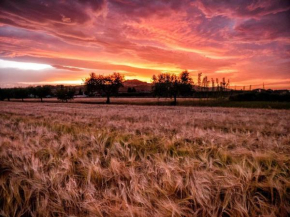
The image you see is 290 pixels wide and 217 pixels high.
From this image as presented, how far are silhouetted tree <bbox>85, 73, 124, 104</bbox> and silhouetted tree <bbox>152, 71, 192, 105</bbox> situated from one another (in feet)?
53.7

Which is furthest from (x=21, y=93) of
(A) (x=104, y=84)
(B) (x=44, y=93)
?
(A) (x=104, y=84)

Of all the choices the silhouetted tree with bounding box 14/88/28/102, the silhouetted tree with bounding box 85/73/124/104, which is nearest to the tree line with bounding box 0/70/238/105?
the silhouetted tree with bounding box 85/73/124/104

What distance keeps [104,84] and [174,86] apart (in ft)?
87.5

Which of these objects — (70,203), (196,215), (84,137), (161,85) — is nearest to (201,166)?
(196,215)

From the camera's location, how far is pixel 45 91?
3684 inches

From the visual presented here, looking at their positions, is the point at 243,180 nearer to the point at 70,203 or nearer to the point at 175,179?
the point at 175,179

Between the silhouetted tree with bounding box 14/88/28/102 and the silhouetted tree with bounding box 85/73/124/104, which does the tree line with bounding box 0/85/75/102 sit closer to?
the silhouetted tree with bounding box 14/88/28/102

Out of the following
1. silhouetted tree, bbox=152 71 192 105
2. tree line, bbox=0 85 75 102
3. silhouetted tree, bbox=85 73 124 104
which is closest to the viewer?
silhouetted tree, bbox=152 71 192 105

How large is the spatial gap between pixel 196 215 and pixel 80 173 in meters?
1.50

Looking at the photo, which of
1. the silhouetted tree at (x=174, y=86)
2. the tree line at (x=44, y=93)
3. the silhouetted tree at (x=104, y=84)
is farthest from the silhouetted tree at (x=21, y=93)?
the silhouetted tree at (x=174, y=86)

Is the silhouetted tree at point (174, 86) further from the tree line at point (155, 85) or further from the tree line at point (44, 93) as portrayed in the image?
the tree line at point (44, 93)

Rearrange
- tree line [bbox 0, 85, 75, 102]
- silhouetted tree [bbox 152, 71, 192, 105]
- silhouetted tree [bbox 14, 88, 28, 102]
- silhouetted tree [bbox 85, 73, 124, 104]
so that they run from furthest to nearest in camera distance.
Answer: silhouetted tree [bbox 14, 88, 28, 102] < tree line [bbox 0, 85, 75, 102] < silhouetted tree [bbox 85, 73, 124, 104] < silhouetted tree [bbox 152, 71, 192, 105]

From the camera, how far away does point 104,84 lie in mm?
60281

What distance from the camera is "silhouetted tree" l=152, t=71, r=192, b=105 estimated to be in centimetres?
4994
